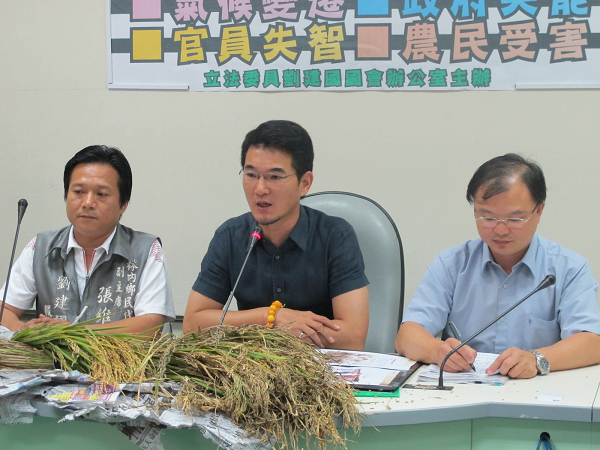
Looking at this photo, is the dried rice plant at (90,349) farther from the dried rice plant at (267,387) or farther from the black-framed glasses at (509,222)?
the black-framed glasses at (509,222)

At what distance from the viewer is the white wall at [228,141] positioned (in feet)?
8.64

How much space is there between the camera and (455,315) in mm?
1899

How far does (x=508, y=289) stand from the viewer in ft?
5.99

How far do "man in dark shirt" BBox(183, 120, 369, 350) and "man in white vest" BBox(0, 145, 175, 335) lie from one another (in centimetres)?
17

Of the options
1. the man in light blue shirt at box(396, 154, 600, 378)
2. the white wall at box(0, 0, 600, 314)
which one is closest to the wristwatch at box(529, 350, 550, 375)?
the man in light blue shirt at box(396, 154, 600, 378)

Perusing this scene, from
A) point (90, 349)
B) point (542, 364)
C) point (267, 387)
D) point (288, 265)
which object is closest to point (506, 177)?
point (542, 364)

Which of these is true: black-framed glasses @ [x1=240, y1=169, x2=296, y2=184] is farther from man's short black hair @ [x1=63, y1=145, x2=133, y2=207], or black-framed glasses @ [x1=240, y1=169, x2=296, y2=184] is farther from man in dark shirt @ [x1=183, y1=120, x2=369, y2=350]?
man's short black hair @ [x1=63, y1=145, x2=133, y2=207]

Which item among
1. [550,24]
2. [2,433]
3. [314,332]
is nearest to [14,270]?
[2,433]

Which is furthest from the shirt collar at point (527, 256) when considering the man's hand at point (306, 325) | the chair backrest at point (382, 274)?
the man's hand at point (306, 325)

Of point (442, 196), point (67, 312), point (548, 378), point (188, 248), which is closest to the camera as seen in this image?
point (548, 378)

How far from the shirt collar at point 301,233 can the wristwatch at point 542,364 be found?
0.79m

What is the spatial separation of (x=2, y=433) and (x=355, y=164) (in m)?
1.82

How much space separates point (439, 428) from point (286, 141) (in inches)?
40.1

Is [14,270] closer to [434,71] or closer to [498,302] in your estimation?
[498,302]
